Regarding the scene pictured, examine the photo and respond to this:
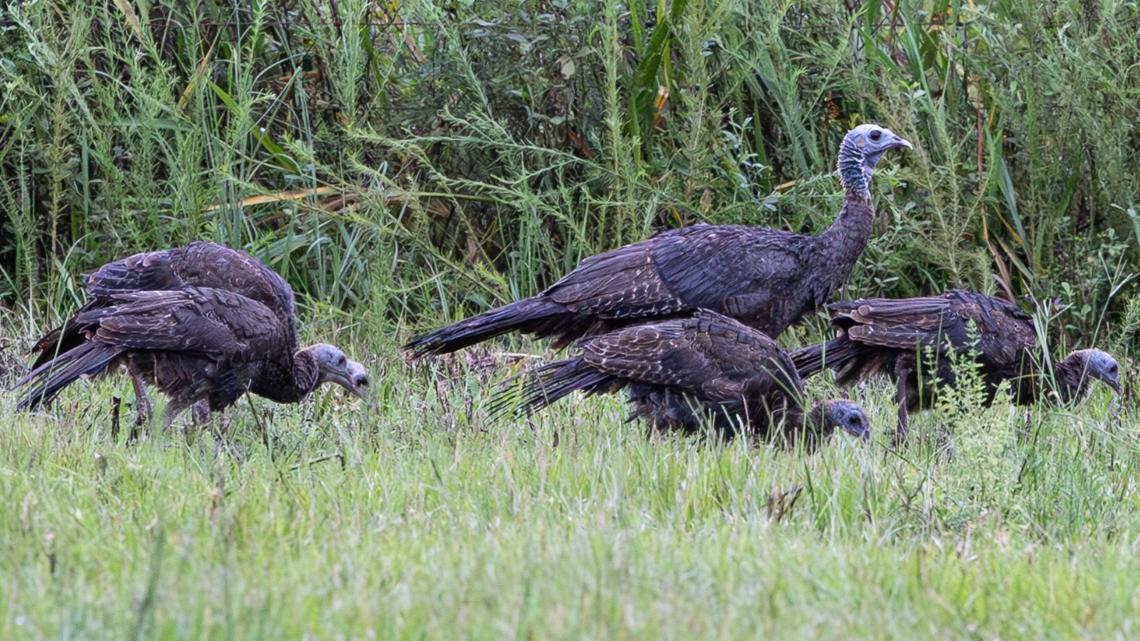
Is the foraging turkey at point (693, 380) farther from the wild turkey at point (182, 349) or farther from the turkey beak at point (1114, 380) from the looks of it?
the turkey beak at point (1114, 380)

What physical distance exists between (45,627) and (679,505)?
1888mm

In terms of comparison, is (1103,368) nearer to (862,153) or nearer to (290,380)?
(862,153)

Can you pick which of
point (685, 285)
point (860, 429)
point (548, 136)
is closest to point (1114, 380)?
point (860, 429)

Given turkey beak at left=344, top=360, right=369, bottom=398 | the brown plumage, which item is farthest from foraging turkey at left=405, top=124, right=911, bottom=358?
the brown plumage

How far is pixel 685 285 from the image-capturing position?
662cm

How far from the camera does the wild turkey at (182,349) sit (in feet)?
19.6

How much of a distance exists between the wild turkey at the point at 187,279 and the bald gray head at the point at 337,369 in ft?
0.09

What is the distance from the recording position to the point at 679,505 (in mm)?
4375

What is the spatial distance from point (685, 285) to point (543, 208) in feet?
3.84

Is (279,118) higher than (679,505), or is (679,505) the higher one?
(279,118)

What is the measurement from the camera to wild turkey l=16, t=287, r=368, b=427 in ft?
19.6

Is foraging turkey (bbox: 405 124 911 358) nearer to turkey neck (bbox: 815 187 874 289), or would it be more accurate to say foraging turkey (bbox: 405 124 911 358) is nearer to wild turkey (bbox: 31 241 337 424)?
turkey neck (bbox: 815 187 874 289)

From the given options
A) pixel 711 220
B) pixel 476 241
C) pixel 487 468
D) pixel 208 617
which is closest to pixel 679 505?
pixel 487 468

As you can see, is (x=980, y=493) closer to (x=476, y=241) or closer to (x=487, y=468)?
(x=487, y=468)
